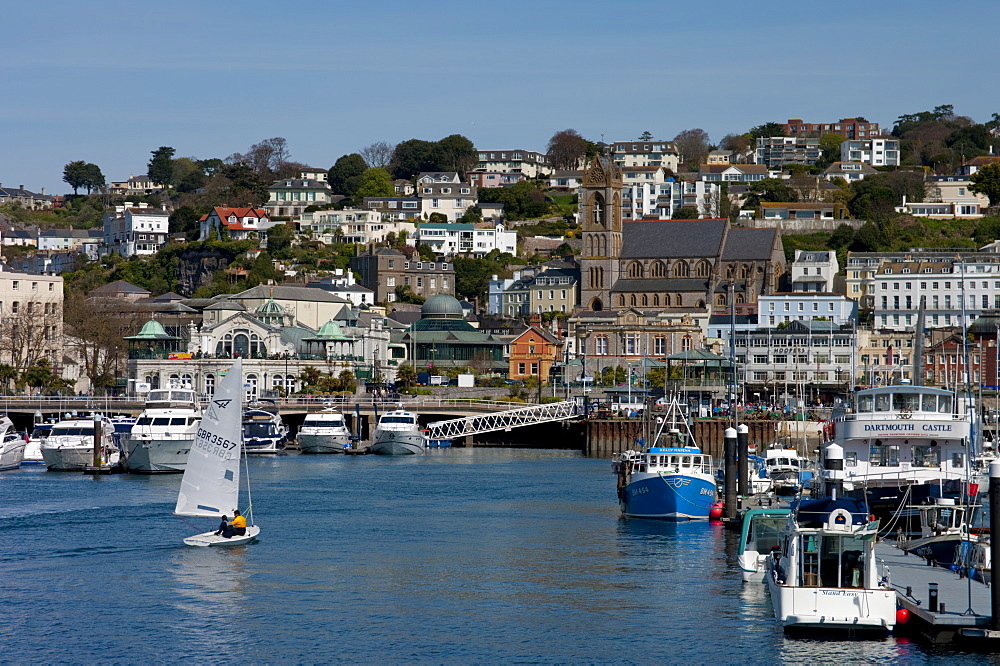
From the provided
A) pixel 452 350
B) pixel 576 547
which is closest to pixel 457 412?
pixel 452 350

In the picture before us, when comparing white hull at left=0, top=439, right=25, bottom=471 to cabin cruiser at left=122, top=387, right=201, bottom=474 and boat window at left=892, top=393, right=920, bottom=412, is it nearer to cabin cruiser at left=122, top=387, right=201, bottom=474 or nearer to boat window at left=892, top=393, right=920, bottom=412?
cabin cruiser at left=122, top=387, right=201, bottom=474

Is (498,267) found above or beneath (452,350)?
above

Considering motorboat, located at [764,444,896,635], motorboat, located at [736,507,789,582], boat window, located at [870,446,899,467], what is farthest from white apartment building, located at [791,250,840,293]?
motorboat, located at [764,444,896,635]

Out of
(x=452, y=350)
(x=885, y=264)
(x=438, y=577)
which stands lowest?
(x=438, y=577)

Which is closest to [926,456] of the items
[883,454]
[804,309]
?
[883,454]

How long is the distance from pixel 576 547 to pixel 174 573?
581 inches

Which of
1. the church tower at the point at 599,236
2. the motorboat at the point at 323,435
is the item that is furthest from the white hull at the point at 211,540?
the church tower at the point at 599,236

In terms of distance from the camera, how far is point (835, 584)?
116 feet

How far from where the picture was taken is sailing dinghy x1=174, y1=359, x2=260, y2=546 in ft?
166

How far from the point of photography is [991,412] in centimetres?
9975

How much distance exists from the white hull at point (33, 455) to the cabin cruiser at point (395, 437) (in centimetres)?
2223

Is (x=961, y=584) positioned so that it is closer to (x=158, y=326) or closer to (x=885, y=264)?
(x=158, y=326)

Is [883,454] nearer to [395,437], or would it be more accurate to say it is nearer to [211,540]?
[211,540]

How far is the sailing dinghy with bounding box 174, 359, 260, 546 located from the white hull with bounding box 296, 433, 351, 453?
1832 inches
